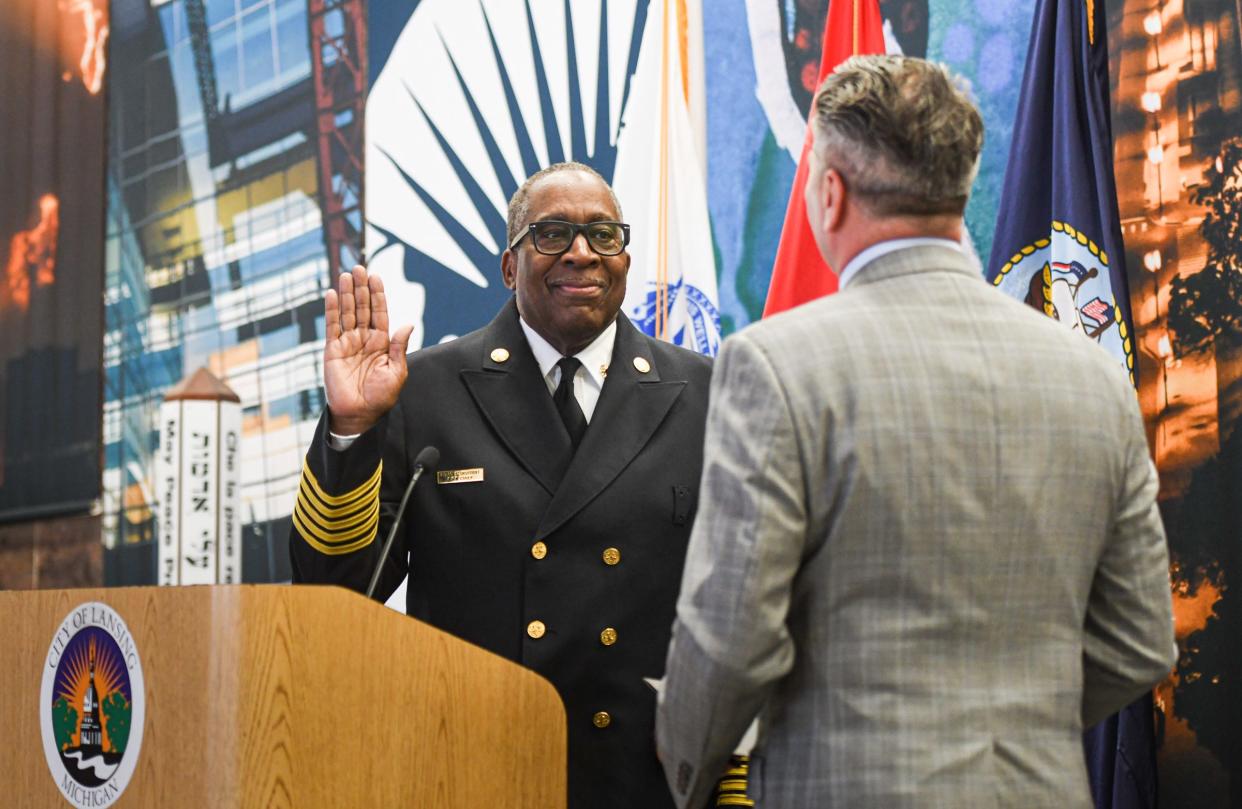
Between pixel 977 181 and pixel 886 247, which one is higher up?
pixel 977 181

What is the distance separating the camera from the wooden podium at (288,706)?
5.09 ft

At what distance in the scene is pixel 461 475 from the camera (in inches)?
87.0

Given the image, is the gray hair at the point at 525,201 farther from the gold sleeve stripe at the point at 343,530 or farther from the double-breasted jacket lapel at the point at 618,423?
the gold sleeve stripe at the point at 343,530

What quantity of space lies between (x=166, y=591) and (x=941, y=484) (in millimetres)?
869

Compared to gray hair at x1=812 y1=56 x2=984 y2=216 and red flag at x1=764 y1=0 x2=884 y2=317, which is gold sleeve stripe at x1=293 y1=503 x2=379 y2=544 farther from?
red flag at x1=764 y1=0 x2=884 y2=317

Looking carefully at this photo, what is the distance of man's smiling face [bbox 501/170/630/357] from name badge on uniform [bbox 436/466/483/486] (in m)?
0.27

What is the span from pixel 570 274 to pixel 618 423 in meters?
0.26

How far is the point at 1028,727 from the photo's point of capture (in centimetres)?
139

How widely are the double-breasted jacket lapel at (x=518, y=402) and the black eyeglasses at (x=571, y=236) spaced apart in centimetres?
14

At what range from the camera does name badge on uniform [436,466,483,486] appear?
86.7 inches

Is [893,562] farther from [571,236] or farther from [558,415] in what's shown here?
[571,236]

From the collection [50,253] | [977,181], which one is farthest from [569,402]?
[50,253]

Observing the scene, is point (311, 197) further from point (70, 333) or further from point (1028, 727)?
point (1028, 727)

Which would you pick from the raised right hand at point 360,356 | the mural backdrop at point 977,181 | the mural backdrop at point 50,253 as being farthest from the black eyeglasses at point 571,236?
the mural backdrop at point 50,253
